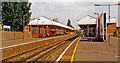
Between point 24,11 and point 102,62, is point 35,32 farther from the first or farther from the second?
point 102,62

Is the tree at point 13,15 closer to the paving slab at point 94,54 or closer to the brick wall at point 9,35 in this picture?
the brick wall at point 9,35

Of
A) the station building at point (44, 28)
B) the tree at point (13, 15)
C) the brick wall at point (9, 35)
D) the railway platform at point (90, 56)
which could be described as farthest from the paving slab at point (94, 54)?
the station building at point (44, 28)

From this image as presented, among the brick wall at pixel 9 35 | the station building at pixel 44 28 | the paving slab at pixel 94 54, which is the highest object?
the station building at pixel 44 28

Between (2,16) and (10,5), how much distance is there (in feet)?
11.8

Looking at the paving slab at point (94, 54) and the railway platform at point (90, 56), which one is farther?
the paving slab at point (94, 54)

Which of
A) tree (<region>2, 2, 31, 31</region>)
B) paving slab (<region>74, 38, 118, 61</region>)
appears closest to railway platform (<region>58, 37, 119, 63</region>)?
paving slab (<region>74, 38, 118, 61</region>)

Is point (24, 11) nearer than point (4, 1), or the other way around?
point (4, 1)

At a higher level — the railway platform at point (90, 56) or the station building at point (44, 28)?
the station building at point (44, 28)

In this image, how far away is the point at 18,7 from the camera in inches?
1628

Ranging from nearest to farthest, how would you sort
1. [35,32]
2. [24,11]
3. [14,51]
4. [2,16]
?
1. [14,51]
2. [2,16]
3. [24,11]
4. [35,32]

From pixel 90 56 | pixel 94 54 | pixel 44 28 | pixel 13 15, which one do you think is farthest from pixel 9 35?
pixel 90 56

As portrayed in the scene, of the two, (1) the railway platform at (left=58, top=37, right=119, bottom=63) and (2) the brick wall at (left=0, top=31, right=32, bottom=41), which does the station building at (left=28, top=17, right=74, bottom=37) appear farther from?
(1) the railway platform at (left=58, top=37, right=119, bottom=63)

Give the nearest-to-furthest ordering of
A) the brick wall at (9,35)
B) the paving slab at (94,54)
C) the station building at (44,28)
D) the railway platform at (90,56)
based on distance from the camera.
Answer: the railway platform at (90,56) → the paving slab at (94,54) → the brick wall at (9,35) → the station building at (44,28)

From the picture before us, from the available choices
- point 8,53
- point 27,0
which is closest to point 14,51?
point 8,53
